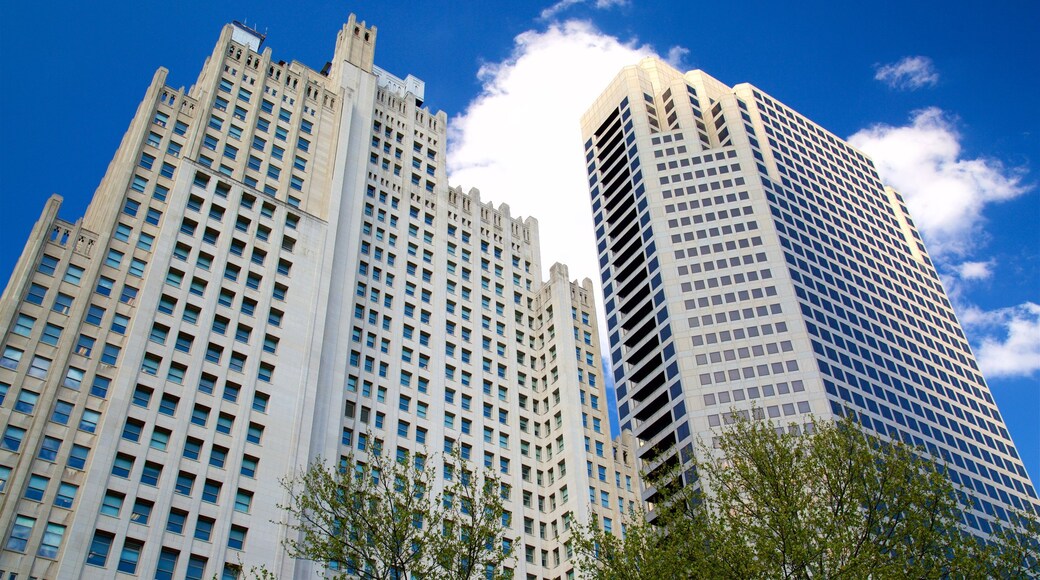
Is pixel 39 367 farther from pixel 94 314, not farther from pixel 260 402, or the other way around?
pixel 260 402

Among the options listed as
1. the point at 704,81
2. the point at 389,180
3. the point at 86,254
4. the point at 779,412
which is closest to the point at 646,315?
the point at 779,412

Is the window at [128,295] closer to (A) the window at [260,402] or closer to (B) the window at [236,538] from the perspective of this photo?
(A) the window at [260,402]

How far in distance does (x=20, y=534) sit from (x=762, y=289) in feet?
311

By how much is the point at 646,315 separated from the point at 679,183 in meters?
24.2

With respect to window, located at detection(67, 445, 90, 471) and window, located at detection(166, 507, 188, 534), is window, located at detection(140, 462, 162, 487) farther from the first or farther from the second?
window, located at detection(67, 445, 90, 471)

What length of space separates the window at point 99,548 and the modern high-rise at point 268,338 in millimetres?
199

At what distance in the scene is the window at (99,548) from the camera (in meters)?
53.9

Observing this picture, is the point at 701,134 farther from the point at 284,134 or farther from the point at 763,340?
the point at 284,134

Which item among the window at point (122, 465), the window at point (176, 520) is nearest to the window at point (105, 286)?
the window at point (122, 465)

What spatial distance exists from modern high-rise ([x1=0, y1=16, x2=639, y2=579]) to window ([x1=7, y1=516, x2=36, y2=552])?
10 cm

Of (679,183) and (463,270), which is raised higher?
(679,183)

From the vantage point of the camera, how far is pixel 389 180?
3930 inches

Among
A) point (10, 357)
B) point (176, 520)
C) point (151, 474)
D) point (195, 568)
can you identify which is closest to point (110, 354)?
point (10, 357)

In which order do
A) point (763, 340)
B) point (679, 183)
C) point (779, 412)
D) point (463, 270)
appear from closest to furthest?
1. point (463, 270)
2. point (779, 412)
3. point (763, 340)
4. point (679, 183)
